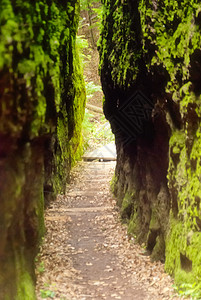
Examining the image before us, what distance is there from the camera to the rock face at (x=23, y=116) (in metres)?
3.71

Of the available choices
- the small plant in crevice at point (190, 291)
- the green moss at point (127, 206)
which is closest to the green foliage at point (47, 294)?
the small plant in crevice at point (190, 291)

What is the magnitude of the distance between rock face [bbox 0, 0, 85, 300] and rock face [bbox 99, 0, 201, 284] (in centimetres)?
197

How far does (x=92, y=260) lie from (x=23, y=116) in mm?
5050

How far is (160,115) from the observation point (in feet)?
24.3

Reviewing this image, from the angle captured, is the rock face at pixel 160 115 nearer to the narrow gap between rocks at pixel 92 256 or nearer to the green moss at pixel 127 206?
the green moss at pixel 127 206

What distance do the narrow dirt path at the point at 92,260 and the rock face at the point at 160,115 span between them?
0.45m

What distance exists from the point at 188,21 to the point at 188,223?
3.26m

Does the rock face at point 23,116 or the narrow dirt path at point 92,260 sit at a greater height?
the rock face at point 23,116

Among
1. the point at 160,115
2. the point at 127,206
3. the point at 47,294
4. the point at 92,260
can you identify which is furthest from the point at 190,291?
the point at 127,206

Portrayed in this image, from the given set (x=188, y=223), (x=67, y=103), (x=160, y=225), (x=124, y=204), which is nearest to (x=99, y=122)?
(x=67, y=103)

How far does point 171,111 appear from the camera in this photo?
673 centimetres


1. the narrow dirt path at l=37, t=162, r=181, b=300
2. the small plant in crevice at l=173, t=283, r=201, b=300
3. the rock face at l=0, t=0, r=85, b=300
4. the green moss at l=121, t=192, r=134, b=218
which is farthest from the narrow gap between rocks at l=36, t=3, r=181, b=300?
the rock face at l=0, t=0, r=85, b=300

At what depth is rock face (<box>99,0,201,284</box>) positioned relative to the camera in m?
5.61

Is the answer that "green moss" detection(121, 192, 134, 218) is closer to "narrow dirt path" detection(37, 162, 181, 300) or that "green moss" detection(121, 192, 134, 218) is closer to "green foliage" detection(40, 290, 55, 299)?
"narrow dirt path" detection(37, 162, 181, 300)
